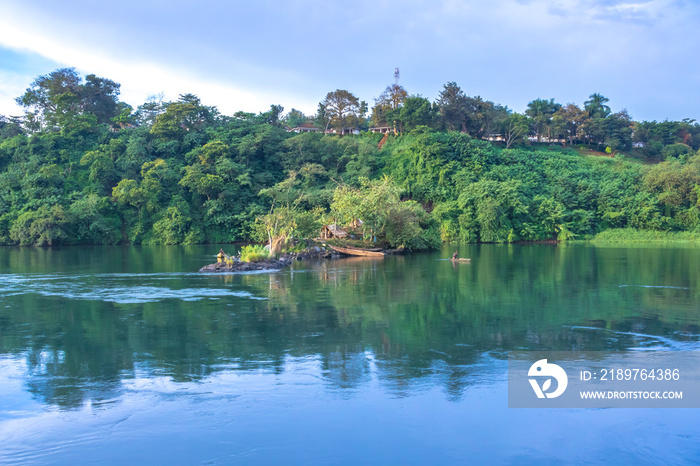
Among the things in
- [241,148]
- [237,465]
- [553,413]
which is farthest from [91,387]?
[241,148]

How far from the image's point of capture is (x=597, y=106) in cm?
7106

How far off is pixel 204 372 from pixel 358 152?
49420 millimetres

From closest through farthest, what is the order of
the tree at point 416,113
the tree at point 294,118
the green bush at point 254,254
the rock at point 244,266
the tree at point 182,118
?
1. the rock at point 244,266
2. the green bush at point 254,254
3. the tree at point 182,118
4. the tree at point 416,113
5. the tree at point 294,118

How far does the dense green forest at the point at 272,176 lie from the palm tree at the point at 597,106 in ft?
32.7

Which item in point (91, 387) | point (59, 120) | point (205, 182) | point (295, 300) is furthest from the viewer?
point (59, 120)

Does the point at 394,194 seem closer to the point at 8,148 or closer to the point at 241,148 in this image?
the point at 241,148

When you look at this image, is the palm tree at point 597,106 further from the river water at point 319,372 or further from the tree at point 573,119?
the river water at point 319,372

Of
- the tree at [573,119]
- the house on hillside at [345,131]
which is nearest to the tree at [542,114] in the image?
the tree at [573,119]

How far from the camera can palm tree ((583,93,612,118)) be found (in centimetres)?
7044

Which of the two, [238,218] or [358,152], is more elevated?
[358,152]

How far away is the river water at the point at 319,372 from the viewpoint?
5770mm

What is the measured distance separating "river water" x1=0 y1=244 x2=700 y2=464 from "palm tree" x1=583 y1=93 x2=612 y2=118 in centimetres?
6044

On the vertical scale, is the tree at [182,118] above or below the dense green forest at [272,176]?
→ above

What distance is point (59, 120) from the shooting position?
2194 inches
